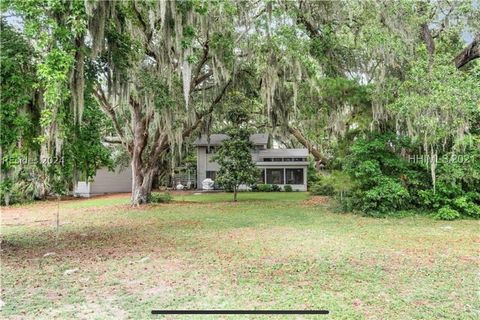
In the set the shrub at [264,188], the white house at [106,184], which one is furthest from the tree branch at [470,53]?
the white house at [106,184]

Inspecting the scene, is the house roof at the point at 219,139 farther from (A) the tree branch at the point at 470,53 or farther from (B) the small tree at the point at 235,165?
(A) the tree branch at the point at 470,53

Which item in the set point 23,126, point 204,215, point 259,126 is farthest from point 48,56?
point 259,126

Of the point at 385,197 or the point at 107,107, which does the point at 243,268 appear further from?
the point at 107,107

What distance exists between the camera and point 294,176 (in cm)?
2586

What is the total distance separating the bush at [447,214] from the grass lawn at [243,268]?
53 centimetres

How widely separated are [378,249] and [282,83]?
8427 millimetres

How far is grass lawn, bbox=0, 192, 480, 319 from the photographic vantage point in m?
4.22

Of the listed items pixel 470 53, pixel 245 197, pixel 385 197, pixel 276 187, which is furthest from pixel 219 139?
pixel 470 53

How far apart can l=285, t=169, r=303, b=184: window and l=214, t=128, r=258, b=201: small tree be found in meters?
8.63

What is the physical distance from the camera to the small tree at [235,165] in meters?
17.2

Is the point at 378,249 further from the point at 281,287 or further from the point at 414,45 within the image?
the point at 414,45

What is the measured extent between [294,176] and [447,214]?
15.0 m

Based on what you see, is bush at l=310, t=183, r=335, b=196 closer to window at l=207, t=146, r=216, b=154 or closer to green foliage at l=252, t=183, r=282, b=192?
green foliage at l=252, t=183, r=282, b=192

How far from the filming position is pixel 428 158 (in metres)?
11.5
